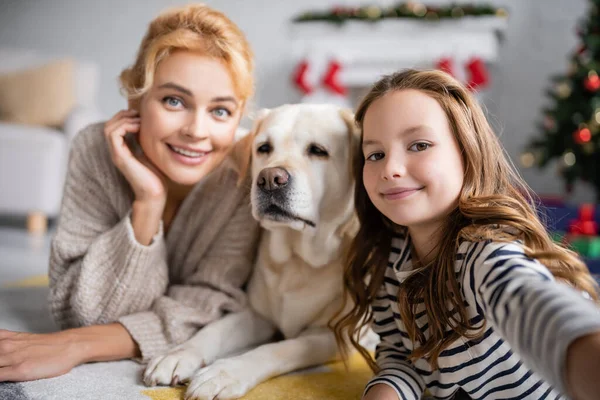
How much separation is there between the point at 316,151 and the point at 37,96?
11.2 ft

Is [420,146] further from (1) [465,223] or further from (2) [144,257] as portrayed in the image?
(2) [144,257]

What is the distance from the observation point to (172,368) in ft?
4.30

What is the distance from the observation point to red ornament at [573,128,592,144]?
Answer: 370cm

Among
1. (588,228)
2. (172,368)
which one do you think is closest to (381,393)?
(172,368)

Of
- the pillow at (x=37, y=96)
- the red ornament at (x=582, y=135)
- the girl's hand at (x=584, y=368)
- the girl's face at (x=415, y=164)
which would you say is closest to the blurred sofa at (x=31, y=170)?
the pillow at (x=37, y=96)

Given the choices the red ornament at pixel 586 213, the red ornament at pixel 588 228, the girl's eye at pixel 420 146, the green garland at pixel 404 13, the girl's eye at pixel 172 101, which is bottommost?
the red ornament at pixel 588 228

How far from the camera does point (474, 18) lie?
16.0ft

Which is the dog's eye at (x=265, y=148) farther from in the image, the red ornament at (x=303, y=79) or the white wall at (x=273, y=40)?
the red ornament at (x=303, y=79)

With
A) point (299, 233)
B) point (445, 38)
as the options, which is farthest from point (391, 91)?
point (445, 38)

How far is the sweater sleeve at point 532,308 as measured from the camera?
0.75m

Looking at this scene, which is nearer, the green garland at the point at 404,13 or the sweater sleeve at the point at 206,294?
the sweater sleeve at the point at 206,294

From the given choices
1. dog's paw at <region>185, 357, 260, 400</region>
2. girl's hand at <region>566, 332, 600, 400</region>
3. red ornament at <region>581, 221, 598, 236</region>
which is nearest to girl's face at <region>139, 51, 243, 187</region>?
dog's paw at <region>185, 357, 260, 400</region>

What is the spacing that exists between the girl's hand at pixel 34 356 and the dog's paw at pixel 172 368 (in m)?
0.19

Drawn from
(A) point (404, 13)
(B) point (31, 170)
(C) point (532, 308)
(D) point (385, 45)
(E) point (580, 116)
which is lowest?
(B) point (31, 170)
